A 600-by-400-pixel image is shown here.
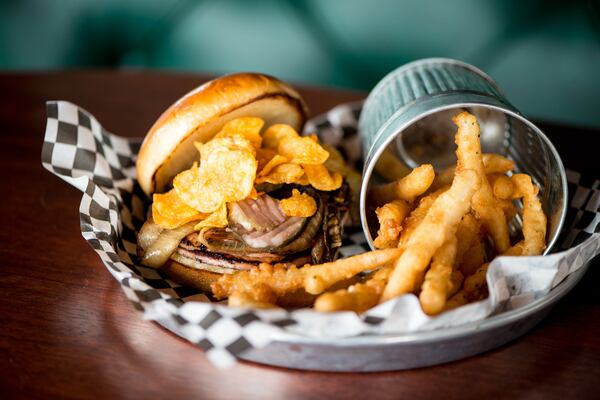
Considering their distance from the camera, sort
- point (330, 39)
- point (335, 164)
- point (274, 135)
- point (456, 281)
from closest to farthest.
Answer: point (456, 281)
point (274, 135)
point (335, 164)
point (330, 39)

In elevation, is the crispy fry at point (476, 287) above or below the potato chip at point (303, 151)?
below

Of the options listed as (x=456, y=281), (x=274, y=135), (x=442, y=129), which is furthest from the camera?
(x=442, y=129)

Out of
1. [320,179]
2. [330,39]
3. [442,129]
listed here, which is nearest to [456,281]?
[320,179]

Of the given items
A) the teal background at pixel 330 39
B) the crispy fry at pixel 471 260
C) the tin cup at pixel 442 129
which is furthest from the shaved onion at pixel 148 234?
the teal background at pixel 330 39

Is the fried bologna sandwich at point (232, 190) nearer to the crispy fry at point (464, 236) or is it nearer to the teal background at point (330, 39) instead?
the crispy fry at point (464, 236)

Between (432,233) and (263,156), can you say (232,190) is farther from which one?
(432,233)

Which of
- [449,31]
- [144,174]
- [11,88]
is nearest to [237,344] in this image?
[144,174]

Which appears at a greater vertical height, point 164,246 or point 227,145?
point 227,145
